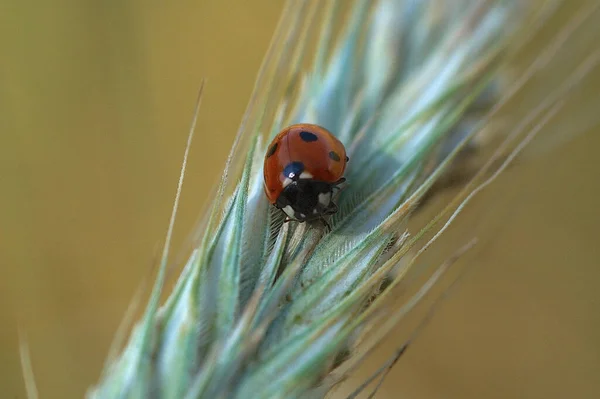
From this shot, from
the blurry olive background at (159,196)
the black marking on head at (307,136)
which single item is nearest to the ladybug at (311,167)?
the black marking on head at (307,136)

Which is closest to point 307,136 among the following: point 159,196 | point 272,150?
point 272,150

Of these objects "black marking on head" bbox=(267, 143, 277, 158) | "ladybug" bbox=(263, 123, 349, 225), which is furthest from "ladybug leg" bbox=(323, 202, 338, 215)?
"black marking on head" bbox=(267, 143, 277, 158)

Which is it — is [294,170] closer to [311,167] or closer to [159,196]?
[311,167]

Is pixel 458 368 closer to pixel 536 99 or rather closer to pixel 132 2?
pixel 536 99

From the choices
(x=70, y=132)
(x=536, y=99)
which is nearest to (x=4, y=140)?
(x=70, y=132)

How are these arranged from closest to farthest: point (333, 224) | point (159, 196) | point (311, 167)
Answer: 1. point (333, 224)
2. point (311, 167)
3. point (159, 196)

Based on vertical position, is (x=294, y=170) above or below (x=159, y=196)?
above

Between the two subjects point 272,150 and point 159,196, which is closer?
point 272,150
